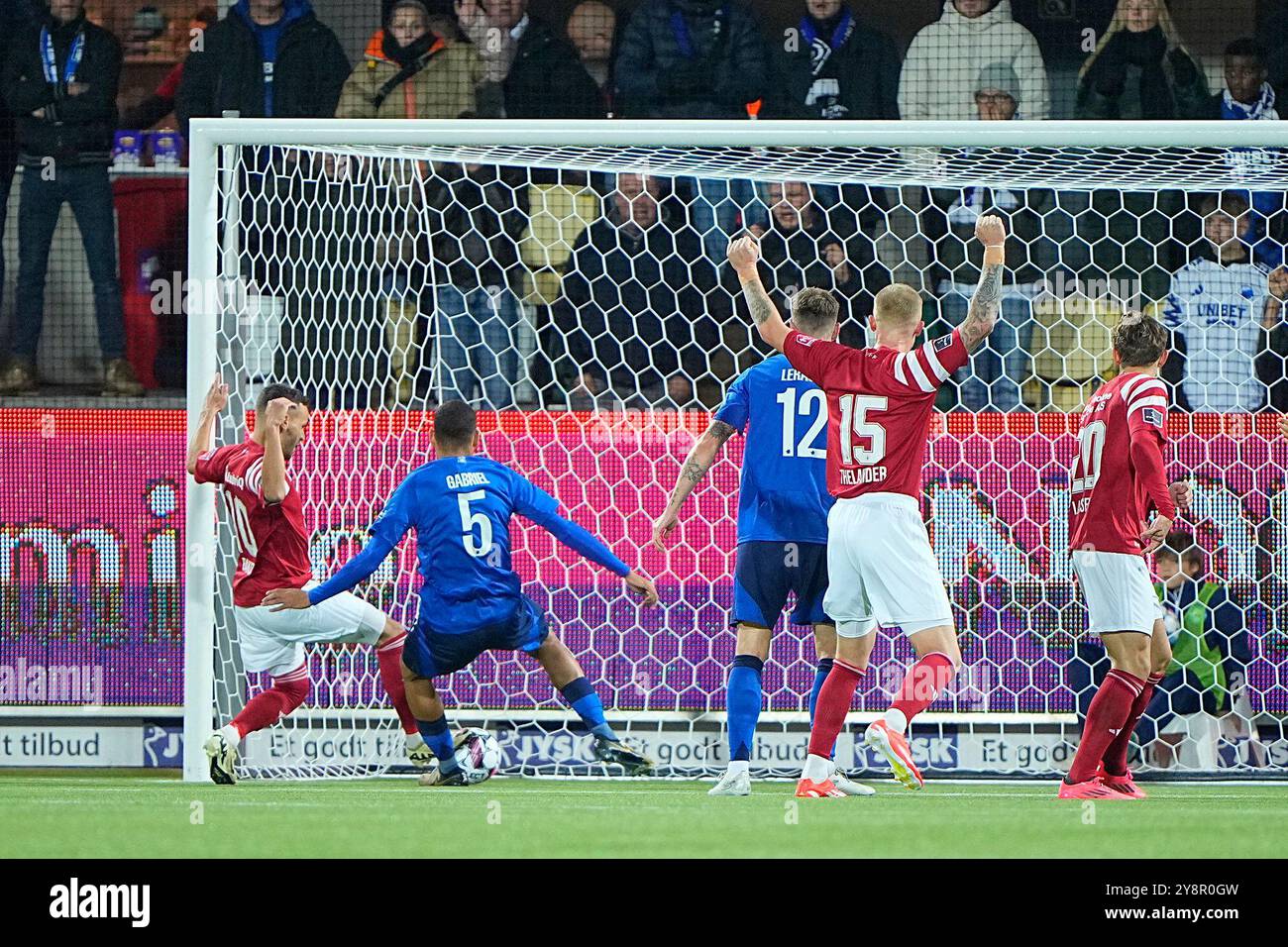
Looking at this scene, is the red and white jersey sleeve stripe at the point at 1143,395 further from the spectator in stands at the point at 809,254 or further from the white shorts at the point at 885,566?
the spectator in stands at the point at 809,254

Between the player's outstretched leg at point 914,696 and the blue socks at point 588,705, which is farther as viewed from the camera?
the blue socks at point 588,705

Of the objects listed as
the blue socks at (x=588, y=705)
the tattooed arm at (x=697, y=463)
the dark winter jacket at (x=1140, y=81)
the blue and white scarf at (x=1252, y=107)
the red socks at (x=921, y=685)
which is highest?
the dark winter jacket at (x=1140, y=81)

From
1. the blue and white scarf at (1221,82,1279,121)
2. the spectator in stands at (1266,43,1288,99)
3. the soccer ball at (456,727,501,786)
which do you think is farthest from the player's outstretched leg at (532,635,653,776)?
the spectator in stands at (1266,43,1288,99)

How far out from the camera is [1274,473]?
781cm

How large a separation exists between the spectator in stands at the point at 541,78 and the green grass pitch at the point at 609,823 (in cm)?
482

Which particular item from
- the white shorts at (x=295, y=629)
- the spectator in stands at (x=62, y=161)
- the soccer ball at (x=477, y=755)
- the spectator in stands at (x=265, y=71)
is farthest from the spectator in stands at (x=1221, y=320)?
the spectator in stands at (x=62, y=161)

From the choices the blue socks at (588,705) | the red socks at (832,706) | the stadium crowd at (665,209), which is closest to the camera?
the red socks at (832,706)

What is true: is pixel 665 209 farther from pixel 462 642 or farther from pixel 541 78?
pixel 462 642

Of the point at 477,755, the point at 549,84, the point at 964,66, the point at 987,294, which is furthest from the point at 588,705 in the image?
the point at 964,66

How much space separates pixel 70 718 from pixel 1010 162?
15.8 feet

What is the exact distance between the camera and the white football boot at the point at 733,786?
599cm

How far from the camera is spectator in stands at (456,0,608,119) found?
10.1 m

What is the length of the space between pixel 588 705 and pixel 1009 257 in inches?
152

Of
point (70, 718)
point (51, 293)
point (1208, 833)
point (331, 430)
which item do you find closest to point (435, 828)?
point (1208, 833)
